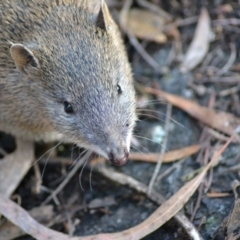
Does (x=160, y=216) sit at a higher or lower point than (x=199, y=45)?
lower

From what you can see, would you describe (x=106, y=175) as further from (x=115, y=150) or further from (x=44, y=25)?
(x=44, y=25)

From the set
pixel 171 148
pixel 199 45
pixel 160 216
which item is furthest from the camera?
pixel 199 45

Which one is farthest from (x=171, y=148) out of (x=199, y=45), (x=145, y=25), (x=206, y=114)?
(x=145, y=25)

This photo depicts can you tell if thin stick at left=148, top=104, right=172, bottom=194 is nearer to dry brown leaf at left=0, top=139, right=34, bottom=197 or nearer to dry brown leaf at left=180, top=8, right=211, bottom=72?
dry brown leaf at left=180, top=8, right=211, bottom=72

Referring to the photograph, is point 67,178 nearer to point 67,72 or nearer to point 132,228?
point 132,228

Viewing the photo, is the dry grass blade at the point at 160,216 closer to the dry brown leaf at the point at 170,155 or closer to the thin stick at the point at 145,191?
the thin stick at the point at 145,191

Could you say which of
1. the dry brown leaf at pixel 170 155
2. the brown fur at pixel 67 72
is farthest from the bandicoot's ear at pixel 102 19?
the dry brown leaf at pixel 170 155
